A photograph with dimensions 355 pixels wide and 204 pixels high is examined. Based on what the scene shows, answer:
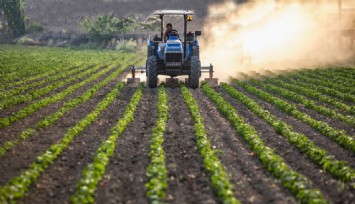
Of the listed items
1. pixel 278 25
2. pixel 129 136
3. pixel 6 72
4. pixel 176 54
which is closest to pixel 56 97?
pixel 176 54

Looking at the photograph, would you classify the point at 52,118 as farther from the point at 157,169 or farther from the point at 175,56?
the point at 175,56

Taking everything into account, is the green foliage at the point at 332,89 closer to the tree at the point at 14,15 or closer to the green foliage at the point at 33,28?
the tree at the point at 14,15

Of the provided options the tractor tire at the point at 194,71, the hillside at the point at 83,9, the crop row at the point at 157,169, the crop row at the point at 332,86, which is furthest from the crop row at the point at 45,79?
the hillside at the point at 83,9

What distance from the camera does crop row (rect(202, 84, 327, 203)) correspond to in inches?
284

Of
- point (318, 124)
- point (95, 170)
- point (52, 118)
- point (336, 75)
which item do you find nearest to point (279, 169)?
point (95, 170)

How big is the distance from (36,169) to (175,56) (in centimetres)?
1067

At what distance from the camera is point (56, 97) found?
17.3 m

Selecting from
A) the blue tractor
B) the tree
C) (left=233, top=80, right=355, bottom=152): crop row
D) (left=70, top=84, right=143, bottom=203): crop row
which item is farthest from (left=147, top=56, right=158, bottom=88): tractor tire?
the tree

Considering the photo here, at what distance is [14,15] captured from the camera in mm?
63062

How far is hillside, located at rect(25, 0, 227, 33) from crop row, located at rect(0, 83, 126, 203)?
72.6 meters

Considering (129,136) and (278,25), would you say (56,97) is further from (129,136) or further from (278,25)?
(278,25)

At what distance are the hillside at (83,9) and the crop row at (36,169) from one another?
7260 cm

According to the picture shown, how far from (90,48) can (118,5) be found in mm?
37345

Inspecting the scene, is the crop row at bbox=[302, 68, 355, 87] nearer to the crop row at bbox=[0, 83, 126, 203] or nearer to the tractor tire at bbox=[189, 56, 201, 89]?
the tractor tire at bbox=[189, 56, 201, 89]
